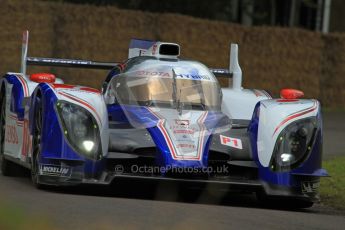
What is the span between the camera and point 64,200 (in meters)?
8.37

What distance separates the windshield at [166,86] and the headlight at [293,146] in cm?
114

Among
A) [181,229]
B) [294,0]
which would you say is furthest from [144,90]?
[294,0]

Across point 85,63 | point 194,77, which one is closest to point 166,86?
point 194,77

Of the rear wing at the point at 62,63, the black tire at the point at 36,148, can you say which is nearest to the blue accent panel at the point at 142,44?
the rear wing at the point at 62,63

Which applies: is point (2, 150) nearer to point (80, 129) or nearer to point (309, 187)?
point (80, 129)

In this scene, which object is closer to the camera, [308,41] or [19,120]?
[19,120]

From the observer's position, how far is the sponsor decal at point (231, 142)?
9312 millimetres

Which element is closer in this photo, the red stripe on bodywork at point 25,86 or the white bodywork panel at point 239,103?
the red stripe on bodywork at point 25,86

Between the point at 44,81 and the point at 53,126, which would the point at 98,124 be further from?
the point at 44,81

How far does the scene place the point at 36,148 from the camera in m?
9.40

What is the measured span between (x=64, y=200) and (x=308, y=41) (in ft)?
55.2

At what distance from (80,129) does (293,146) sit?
1.99 metres

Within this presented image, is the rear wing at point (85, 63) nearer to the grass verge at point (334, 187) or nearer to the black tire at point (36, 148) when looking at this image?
the grass verge at point (334, 187)

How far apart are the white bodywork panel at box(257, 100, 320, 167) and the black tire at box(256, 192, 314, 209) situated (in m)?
0.42
